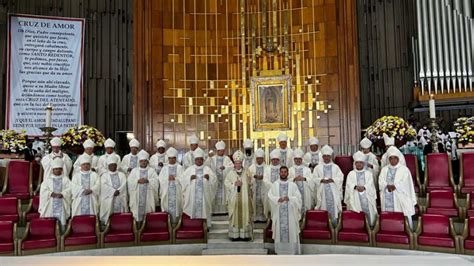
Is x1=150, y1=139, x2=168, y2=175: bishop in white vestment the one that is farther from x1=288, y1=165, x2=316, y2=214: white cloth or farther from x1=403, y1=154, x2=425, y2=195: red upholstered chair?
x1=403, y1=154, x2=425, y2=195: red upholstered chair

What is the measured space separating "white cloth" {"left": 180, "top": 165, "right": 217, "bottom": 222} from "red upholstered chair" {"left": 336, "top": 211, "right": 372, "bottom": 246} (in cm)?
228

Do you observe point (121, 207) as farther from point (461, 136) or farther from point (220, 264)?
point (220, 264)

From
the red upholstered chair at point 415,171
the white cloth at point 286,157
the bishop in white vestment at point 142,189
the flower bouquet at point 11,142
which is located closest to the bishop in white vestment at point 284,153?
the white cloth at point 286,157

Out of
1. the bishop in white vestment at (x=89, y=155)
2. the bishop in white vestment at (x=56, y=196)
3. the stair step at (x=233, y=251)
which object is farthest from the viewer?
the bishop in white vestment at (x=89, y=155)

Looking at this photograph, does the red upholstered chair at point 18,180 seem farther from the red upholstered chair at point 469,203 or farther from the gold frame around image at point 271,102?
the red upholstered chair at point 469,203

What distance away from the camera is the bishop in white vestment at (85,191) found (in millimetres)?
7914

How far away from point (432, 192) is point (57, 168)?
600 cm

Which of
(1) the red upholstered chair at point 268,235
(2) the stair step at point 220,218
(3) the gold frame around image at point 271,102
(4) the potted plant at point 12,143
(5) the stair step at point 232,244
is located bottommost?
(5) the stair step at point 232,244

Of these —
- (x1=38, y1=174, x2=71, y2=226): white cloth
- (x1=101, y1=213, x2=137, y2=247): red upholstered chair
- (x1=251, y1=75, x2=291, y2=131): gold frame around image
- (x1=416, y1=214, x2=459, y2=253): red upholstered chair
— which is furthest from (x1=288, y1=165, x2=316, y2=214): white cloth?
(x1=38, y1=174, x2=71, y2=226): white cloth

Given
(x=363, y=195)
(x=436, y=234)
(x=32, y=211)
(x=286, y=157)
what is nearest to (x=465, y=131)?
(x=363, y=195)

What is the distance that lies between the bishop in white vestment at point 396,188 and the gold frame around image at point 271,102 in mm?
4326

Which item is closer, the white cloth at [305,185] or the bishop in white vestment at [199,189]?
the bishop in white vestment at [199,189]

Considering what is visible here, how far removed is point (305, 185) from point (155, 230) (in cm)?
270

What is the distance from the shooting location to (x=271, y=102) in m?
12.0
